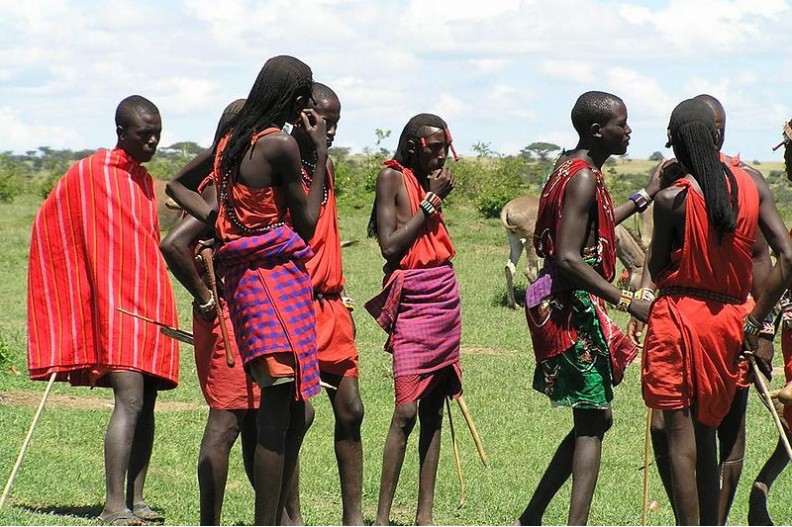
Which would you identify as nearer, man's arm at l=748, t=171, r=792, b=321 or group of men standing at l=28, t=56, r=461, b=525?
group of men standing at l=28, t=56, r=461, b=525

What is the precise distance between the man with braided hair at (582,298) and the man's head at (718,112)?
1.17 feet

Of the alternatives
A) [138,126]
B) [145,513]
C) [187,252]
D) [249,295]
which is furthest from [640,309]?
[145,513]

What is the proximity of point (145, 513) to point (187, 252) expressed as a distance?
4.77ft

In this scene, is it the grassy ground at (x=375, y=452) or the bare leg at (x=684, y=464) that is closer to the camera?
the bare leg at (x=684, y=464)

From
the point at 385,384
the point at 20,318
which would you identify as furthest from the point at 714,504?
the point at 20,318

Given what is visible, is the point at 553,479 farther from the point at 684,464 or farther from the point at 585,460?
the point at 684,464

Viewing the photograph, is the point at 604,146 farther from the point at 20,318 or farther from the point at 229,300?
the point at 20,318

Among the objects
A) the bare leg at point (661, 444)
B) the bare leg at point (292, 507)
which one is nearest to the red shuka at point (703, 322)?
the bare leg at point (661, 444)

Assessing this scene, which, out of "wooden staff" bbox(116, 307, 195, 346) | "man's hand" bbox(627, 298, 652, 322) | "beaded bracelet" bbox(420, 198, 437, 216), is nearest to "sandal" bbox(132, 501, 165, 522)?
"wooden staff" bbox(116, 307, 195, 346)

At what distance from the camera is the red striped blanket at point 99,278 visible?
5941 mm

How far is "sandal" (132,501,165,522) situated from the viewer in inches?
238

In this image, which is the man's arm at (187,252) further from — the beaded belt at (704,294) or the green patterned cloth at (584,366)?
the beaded belt at (704,294)

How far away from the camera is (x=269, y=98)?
4746mm

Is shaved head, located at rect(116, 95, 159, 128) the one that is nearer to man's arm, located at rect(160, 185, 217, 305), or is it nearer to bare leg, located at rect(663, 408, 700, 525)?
man's arm, located at rect(160, 185, 217, 305)
